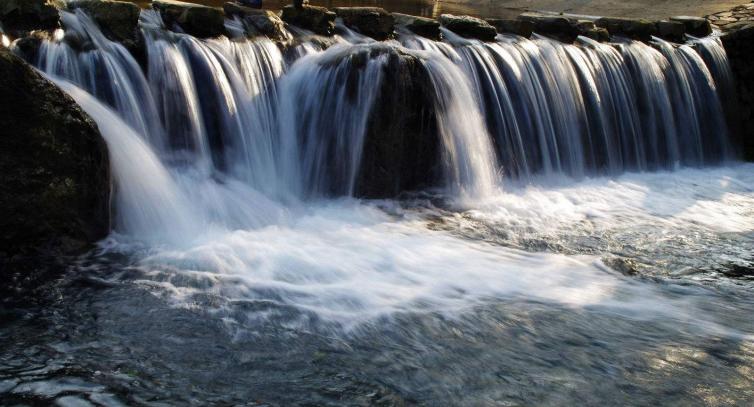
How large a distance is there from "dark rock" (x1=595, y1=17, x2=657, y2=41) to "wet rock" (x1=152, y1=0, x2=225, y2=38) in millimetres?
5970

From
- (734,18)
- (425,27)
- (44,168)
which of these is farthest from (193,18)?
(734,18)

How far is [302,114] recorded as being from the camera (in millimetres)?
7168

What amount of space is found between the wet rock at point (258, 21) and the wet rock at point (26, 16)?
1869 millimetres

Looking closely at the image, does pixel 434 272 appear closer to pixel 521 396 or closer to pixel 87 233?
pixel 521 396

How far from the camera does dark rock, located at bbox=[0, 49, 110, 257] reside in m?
4.83

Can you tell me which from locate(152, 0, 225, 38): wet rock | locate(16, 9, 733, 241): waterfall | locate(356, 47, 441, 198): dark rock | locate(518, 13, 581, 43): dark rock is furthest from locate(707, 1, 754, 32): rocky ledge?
locate(152, 0, 225, 38): wet rock

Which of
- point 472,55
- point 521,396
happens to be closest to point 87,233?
point 521,396

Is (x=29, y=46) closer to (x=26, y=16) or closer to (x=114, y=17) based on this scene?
(x=26, y=16)

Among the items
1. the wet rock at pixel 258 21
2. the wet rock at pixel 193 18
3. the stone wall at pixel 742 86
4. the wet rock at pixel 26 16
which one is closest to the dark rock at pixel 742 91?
the stone wall at pixel 742 86

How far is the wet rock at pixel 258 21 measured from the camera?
302 inches

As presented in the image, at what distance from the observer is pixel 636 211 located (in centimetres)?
768

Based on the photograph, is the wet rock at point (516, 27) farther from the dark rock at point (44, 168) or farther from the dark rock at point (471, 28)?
the dark rock at point (44, 168)

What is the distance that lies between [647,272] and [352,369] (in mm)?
2865

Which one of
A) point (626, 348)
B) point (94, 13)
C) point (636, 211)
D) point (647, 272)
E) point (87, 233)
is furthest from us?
point (636, 211)
